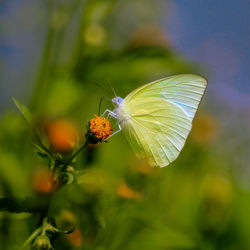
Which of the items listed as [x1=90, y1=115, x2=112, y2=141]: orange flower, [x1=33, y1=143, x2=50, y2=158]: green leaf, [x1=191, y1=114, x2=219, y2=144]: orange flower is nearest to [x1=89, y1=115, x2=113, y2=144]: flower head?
[x1=90, y1=115, x2=112, y2=141]: orange flower

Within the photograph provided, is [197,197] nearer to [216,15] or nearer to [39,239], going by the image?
[39,239]

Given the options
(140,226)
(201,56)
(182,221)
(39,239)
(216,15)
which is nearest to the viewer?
(39,239)

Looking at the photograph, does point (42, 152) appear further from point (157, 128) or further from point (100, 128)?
point (157, 128)

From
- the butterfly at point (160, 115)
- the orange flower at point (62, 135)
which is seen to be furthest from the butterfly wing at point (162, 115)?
the orange flower at point (62, 135)

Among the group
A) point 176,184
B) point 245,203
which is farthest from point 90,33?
point 245,203

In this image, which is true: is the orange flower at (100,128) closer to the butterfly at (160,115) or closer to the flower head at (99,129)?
the flower head at (99,129)

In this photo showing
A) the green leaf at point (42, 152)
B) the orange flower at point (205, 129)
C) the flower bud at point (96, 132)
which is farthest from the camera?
the orange flower at point (205, 129)
